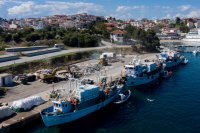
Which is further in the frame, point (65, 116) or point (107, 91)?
point (107, 91)

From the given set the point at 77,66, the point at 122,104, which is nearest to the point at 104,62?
the point at 77,66

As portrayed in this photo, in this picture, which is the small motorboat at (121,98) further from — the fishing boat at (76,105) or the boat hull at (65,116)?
the boat hull at (65,116)

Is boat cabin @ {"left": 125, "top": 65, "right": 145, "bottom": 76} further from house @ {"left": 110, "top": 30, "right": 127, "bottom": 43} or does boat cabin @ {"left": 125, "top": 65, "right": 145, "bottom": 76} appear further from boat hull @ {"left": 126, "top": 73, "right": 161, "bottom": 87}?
house @ {"left": 110, "top": 30, "right": 127, "bottom": 43}

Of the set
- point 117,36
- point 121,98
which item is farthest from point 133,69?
point 117,36

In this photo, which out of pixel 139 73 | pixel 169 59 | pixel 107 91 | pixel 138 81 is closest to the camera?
pixel 107 91

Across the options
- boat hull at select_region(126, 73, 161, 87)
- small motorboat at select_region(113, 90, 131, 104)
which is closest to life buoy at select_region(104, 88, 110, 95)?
small motorboat at select_region(113, 90, 131, 104)

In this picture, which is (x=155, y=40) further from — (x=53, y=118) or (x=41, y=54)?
(x=53, y=118)

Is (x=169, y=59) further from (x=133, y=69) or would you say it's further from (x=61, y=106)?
(x=61, y=106)
